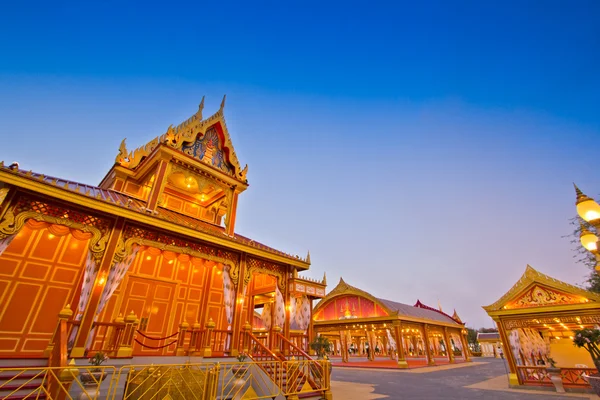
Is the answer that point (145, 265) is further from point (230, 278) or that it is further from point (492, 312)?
point (492, 312)

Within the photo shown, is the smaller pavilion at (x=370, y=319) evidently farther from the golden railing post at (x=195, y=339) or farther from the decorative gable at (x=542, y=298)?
the golden railing post at (x=195, y=339)

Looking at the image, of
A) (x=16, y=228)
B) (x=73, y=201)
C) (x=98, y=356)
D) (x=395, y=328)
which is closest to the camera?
(x=98, y=356)

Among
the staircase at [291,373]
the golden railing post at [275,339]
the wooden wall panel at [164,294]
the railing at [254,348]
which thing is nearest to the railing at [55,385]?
the staircase at [291,373]

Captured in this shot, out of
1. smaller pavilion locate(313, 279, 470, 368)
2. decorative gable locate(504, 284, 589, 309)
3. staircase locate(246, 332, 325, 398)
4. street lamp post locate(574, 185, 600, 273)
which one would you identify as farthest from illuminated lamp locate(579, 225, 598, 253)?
smaller pavilion locate(313, 279, 470, 368)

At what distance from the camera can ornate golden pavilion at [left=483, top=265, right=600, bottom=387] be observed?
13.8 metres

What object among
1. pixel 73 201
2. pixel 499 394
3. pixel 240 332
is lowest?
pixel 499 394

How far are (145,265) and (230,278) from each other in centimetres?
401

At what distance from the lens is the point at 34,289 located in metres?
9.45

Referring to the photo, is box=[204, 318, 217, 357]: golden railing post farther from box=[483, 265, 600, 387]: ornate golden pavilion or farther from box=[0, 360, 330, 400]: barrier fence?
box=[483, 265, 600, 387]: ornate golden pavilion

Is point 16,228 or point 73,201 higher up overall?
point 73,201

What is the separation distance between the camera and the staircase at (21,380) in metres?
5.29

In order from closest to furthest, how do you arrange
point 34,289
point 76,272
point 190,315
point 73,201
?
point 73,201 < point 34,289 < point 76,272 < point 190,315

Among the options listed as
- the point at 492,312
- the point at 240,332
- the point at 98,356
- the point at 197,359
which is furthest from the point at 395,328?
the point at 98,356

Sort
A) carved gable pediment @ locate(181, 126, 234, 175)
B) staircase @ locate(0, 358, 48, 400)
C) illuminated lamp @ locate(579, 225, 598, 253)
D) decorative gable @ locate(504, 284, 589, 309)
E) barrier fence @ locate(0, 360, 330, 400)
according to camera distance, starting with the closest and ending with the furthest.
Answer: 1. illuminated lamp @ locate(579, 225, 598, 253)
2. staircase @ locate(0, 358, 48, 400)
3. barrier fence @ locate(0, 360, 330, 400)
4. decorative gable @ locate(504, 284, 589, 309)
5. carved gable pediment @ locate(181, 126, 234, 175)
